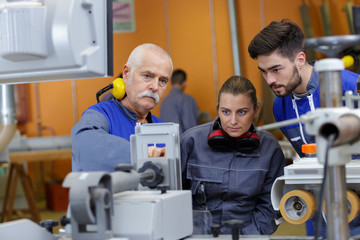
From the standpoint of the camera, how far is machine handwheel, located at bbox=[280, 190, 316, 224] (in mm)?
1319

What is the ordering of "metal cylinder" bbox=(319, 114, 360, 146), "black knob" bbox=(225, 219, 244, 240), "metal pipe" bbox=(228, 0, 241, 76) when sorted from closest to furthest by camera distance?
"metal cylinder" bbox=(319, 114, 360, 146), "black knob" bbox=(225, 219, 244, 240), "metal pipe" bbox=(228, 0, 241, 76)

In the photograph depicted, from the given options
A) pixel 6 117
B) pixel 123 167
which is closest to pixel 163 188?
pixel 123 167

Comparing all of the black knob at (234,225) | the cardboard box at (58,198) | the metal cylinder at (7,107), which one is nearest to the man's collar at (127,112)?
the black knob at (234,225)

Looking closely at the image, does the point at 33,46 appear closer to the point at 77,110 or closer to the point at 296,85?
the point at 296,85

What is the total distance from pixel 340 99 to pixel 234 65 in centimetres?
504

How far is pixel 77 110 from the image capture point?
6531 mm

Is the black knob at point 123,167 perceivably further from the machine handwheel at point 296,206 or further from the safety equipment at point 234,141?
the safety equipment at point 234,141

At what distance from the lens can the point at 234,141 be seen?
187 centimetres

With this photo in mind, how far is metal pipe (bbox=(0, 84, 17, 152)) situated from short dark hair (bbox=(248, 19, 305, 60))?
3071 millimetres

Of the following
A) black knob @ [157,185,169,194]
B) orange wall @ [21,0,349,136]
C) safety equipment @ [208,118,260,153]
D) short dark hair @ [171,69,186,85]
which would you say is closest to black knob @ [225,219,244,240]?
black knob @ [157,185,169,194]

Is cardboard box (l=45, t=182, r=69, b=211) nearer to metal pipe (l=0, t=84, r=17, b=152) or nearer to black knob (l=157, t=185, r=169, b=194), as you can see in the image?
metal pipe (l=0, t=84, r=17, b=152)

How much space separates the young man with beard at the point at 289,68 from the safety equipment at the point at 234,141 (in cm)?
29

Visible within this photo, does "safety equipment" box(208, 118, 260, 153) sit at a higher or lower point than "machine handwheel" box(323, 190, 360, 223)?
higher

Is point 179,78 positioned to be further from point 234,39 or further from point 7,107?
point 7,107
